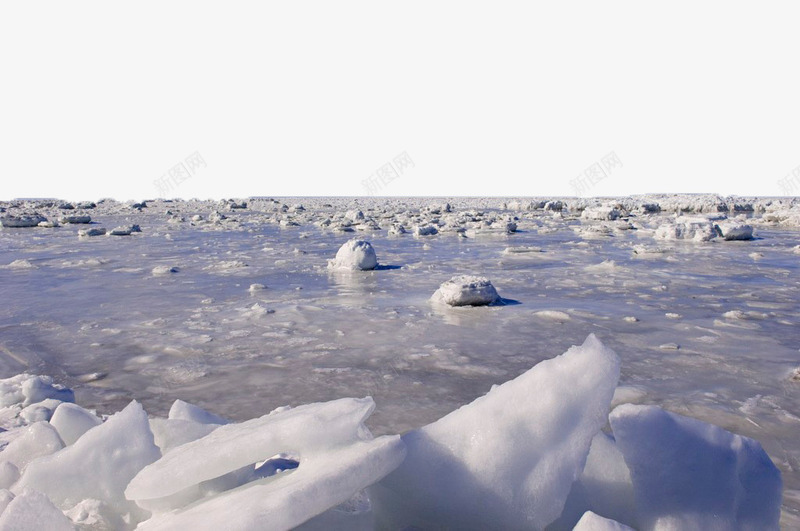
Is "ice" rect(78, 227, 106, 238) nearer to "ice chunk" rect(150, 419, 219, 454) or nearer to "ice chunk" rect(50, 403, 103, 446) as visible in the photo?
"ice chunk" rect(50, 403, 103, 446)

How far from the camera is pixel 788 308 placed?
4.61 m

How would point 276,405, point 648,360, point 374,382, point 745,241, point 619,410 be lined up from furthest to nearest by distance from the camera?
point 745,241, point 648,360, point 374,382, point 276,405, point 619,410

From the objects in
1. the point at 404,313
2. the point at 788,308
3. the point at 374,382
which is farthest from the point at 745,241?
the point at 374,382

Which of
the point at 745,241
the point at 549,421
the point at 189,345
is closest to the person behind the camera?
A: the point at 549,421

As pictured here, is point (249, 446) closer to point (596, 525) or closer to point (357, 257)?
point (596, 525)

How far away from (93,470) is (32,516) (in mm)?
357

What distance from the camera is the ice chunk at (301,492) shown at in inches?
39.3

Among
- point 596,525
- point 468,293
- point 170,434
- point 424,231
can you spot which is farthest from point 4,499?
point 424,231

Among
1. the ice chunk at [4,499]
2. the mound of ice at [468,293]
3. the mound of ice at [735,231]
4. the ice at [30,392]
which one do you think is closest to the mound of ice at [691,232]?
the mound of ice at [735,231]

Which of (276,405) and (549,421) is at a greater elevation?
(549,421)

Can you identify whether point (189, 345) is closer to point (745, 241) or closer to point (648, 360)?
point (648, 360)

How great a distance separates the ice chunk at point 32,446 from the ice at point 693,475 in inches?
63.5

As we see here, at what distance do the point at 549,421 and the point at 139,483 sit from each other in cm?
91

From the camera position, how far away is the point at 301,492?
1.03 m
